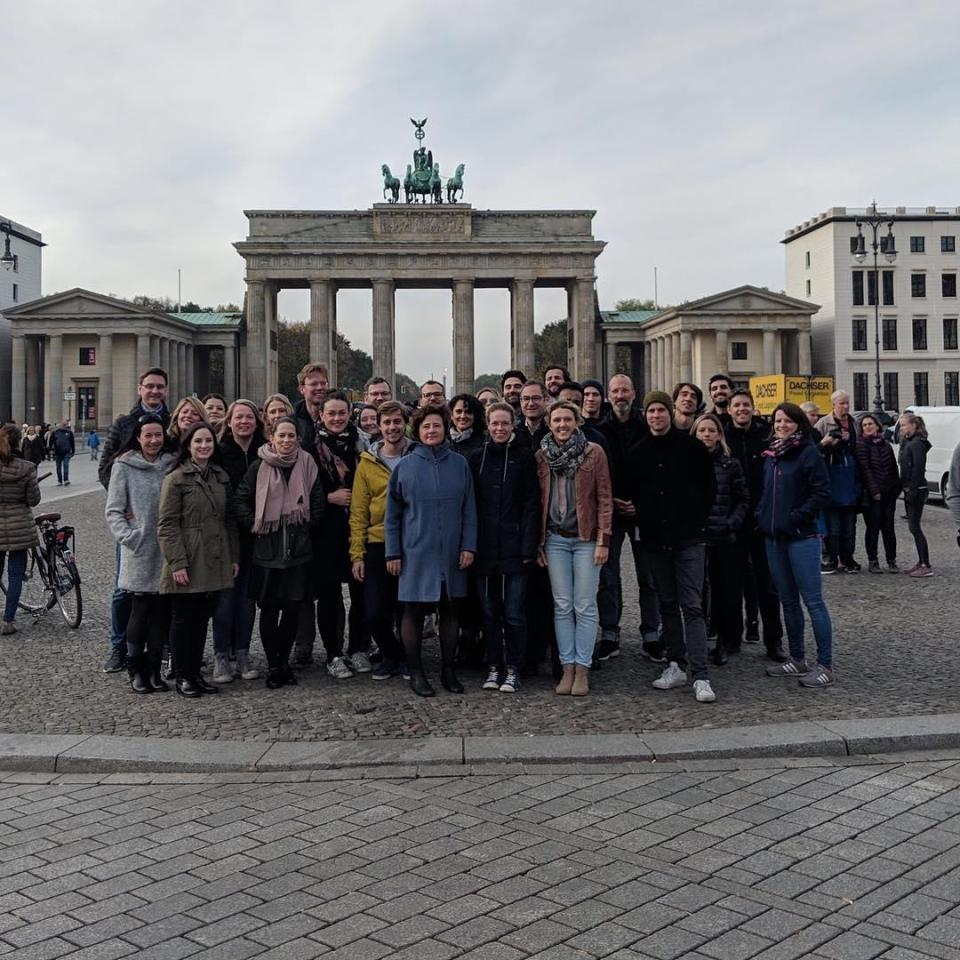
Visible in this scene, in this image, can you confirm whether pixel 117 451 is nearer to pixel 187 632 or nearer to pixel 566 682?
pixel 187 632

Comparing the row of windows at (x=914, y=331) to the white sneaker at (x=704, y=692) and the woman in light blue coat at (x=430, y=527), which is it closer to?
the white sneaker at (x=704, y=692)

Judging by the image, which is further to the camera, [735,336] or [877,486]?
[735,336]

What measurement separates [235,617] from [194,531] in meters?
1.04

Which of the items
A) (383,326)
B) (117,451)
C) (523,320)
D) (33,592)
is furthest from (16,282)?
(117,451)

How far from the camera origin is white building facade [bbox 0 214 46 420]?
2904 inches

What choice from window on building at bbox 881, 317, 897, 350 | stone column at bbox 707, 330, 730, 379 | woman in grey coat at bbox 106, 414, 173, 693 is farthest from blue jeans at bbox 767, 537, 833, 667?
window on building at bbox 881, 317, 897, 350

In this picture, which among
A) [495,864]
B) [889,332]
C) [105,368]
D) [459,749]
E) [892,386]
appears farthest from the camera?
[892,386]

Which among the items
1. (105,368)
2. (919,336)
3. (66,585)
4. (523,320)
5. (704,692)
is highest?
(919,336)

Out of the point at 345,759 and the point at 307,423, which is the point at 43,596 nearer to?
the point at 307,423

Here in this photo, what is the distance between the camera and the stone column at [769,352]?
68062 mm

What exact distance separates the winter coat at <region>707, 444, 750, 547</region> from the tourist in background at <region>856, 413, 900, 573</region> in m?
6.18

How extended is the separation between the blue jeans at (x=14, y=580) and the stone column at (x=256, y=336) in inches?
2126

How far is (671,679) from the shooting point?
7742 millimetres

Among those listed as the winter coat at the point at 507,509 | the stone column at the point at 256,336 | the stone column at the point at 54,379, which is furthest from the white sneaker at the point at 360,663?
the stone column at the point at 54,379
